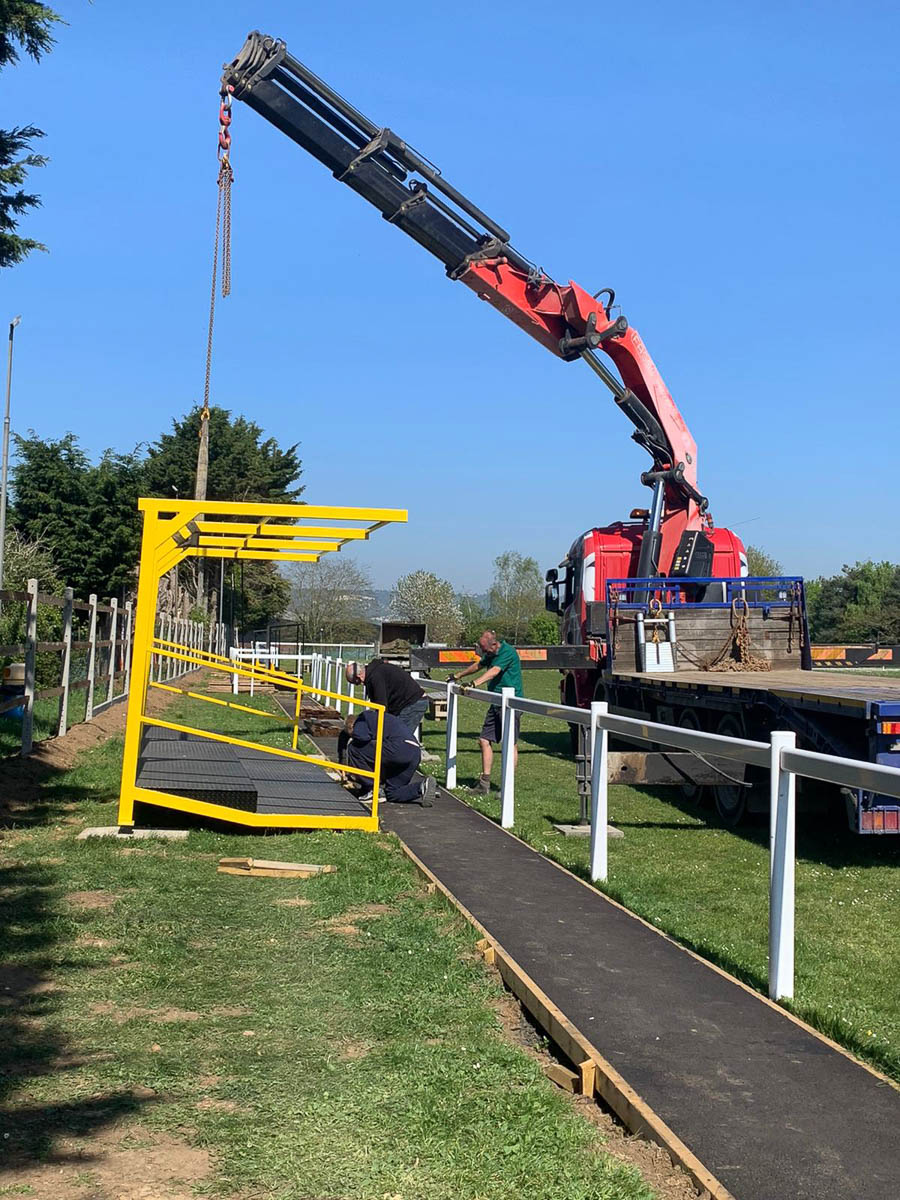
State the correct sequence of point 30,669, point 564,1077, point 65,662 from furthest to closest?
point 65,662
point 30,669
point 564,1077

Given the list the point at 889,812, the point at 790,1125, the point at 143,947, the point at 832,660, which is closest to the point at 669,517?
the point at 832,660

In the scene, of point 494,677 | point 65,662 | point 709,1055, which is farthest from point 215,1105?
point 65,662

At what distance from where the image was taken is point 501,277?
1803 centimetres

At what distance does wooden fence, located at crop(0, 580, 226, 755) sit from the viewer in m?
12.3

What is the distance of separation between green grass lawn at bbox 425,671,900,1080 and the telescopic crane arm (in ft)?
21.5

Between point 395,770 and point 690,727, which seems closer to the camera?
point 395,770

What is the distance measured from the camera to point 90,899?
6.80 m

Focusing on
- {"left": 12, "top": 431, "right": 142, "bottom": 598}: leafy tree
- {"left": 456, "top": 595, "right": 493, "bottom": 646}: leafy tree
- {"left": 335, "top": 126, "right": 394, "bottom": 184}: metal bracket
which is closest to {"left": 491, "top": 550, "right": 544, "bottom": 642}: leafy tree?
{"left": 456, "top": 595, "right": 493, "bottom": 646}: leafy tree

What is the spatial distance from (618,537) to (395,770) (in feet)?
27.6

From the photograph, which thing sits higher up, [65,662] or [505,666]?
[505,666]

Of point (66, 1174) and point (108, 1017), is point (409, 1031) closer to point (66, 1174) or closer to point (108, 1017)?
point (108, 1017)

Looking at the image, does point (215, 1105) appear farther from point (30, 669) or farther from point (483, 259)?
point (483, 259)

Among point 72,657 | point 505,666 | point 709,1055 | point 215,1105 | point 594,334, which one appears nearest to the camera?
point 215,1105

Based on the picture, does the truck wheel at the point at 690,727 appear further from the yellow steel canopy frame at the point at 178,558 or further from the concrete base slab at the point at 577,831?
the yellow steel canopy frame at the point at 178,558
